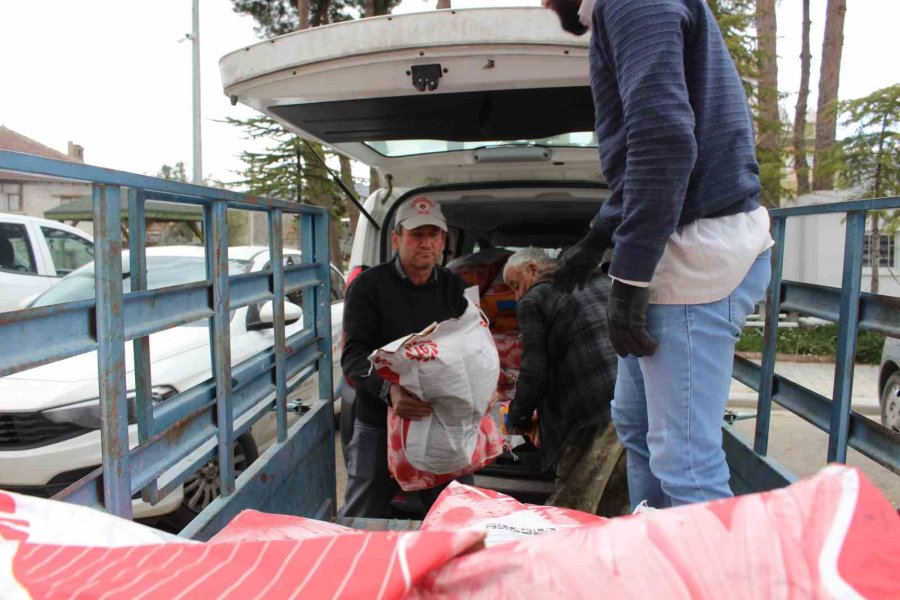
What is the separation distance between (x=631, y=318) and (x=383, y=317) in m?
1.53

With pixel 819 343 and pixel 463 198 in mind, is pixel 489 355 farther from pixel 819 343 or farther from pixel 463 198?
pixel 819 343

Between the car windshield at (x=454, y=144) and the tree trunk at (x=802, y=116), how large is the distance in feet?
34.0

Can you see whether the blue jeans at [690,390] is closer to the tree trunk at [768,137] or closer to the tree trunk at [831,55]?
the tree trunk at [768,137]

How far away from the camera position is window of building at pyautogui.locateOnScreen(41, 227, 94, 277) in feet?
31.3

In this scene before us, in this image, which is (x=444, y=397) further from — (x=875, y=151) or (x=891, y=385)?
(x=875, y=151)

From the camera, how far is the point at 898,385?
18.0 feet

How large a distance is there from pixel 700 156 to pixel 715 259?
272mm

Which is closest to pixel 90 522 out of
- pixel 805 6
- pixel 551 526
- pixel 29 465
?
pixel 551 526

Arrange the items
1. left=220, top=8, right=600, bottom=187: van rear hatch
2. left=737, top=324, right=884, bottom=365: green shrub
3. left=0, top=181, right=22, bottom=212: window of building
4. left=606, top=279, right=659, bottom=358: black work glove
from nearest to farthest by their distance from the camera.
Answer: left=606, top=279, right=659, bottom=358: black work glove < left=220, top=8, right=600, bottom=187: van rear hatch < left=737, top=324, right=884, bottom=365: green shrub < left=0, top=181, right=22, bottom=212: window of building

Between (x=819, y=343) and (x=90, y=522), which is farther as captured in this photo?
(x=819, y=343)

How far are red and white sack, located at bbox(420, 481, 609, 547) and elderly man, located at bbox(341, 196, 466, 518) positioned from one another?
1.27 m

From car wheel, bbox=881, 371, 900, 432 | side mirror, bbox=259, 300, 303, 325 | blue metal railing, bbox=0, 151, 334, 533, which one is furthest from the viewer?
car wheel, bbox=881, 371, 900, 432

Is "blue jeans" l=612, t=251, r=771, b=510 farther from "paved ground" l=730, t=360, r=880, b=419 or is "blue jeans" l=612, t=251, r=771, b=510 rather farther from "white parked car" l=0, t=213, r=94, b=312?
"white parked car" l=0, t=213, r=94, b=312

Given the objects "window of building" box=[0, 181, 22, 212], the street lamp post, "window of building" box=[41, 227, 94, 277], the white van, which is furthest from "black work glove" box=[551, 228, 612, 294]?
"window of building" box=[0, 181, 22, 212]
